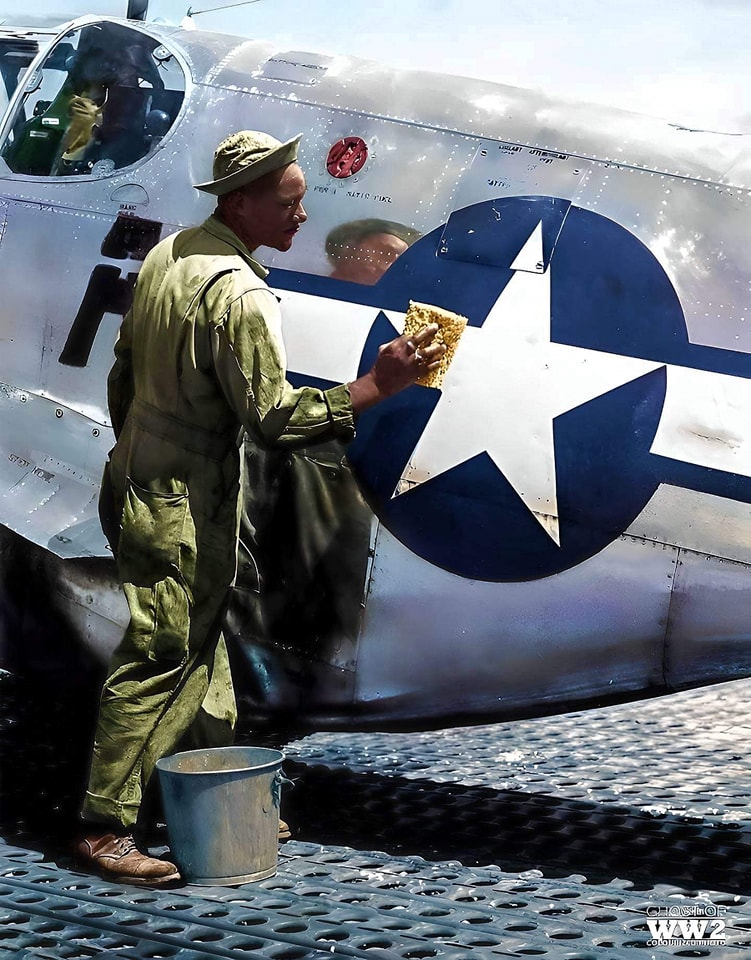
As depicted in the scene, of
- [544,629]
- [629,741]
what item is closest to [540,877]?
[544,629]

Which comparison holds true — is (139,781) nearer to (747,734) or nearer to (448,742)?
(448,742)

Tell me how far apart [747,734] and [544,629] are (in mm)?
3154

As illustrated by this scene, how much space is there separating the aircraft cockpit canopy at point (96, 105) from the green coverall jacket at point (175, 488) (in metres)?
1.03

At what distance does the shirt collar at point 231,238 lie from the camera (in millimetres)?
4035

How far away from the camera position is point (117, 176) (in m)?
4.86

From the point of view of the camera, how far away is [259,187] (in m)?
3.99

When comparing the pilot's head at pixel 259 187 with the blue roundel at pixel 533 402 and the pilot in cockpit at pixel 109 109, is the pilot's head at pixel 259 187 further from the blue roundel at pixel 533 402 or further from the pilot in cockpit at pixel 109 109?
the pilot in cockpit at pixel 109 109

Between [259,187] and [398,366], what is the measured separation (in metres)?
0.75

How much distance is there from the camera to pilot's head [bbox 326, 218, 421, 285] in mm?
4371

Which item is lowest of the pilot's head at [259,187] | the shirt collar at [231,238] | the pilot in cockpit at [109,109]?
the shirt collar at [231,238]

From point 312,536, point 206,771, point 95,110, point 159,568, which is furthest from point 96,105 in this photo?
point 206,771

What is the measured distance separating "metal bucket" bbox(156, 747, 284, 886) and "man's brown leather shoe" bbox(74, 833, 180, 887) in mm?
68

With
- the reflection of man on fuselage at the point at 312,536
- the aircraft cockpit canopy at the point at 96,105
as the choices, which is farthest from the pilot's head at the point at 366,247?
the aircraft cockpit canopy at the point at 96,105

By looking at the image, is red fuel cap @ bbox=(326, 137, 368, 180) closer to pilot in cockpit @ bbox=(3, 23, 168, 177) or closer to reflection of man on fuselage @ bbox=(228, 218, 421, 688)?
reflection of man on fuselage @ bbox=(228, 218, 421, 688)
